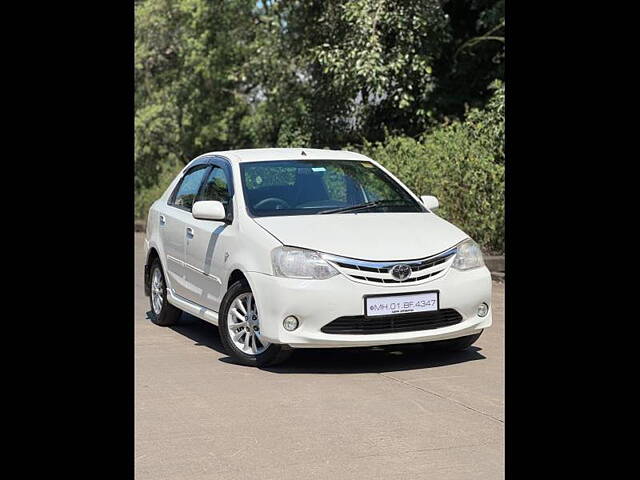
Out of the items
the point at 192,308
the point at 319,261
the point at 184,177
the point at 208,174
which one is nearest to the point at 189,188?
the point at 184,177

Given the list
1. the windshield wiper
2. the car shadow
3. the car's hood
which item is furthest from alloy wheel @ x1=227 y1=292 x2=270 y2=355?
the windshield wiper

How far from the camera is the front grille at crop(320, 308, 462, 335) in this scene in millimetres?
6801

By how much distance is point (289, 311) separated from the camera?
6.74 meters

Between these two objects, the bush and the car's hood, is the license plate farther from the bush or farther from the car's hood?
the bush

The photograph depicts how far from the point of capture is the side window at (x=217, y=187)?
26.5 feet

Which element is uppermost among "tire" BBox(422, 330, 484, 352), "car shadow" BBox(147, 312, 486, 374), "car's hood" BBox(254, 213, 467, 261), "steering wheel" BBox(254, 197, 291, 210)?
"steering wheel" BBox(254, 197, 291, 210)

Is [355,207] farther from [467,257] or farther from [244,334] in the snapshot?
[244,334]

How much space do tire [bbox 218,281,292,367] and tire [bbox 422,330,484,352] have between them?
1.37 metres

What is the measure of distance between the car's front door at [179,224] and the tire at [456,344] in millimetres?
2172

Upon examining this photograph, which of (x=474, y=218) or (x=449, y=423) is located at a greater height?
(x=474, y=218)

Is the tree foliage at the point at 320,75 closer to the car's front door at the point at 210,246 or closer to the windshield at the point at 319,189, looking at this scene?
the windshield at the point at 319,189
